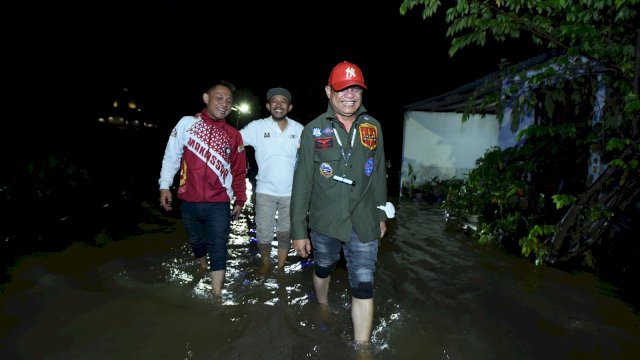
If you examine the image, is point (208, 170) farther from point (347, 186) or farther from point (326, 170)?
point (347, 186)

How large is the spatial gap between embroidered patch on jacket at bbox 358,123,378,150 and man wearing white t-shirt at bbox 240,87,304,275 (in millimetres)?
1787


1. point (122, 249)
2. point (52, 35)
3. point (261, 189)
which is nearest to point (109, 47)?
point (52, 35)

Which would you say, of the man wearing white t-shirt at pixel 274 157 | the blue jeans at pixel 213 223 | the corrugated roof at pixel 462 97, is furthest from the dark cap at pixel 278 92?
the corrugated roof at pixel 462 97

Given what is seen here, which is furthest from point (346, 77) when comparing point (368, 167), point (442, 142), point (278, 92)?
point (442, 142)

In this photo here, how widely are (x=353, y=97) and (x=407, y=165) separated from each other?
10711 millimetres

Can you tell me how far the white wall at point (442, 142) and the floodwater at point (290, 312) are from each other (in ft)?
26.0

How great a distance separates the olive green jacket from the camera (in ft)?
9.45

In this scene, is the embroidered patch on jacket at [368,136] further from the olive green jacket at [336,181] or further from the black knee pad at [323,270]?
the black knee pad at [323,270]

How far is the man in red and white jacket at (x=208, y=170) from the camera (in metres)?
3.73

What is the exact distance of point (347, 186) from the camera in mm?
2885

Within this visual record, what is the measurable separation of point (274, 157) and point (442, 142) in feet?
33.0

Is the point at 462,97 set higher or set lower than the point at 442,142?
higher

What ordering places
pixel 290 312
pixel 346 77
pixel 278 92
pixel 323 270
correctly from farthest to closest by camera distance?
pixel 278 92 → pixel 290 312 → pixel 323 270 → pixel 346 77

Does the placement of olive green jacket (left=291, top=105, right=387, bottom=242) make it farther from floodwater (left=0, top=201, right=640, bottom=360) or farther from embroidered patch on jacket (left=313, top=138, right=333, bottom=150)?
floodwater (left=0, top=201, right=640, bottom=360)
